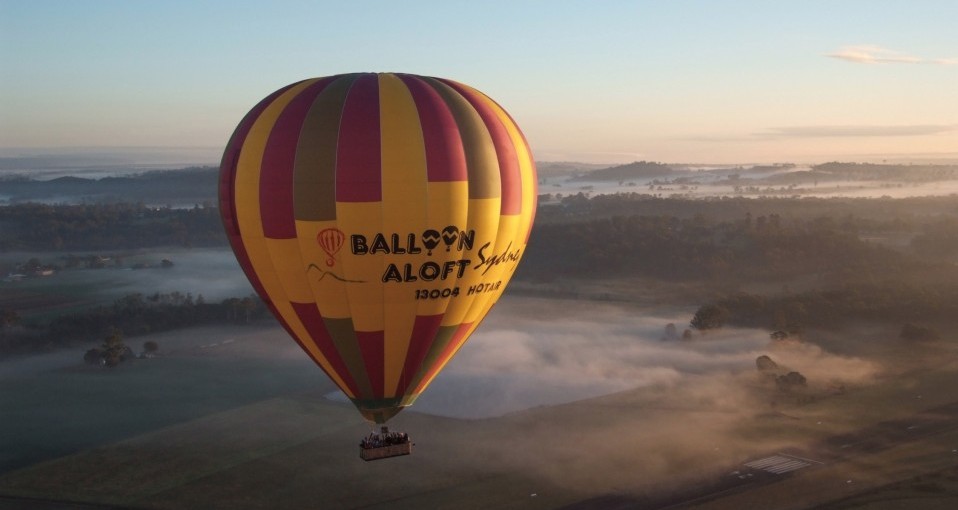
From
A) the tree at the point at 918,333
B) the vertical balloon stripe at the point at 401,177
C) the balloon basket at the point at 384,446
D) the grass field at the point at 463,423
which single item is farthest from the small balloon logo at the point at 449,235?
the tree at the point at 918,333

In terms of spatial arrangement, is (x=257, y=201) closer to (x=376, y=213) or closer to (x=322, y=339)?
(x=376, y=213)

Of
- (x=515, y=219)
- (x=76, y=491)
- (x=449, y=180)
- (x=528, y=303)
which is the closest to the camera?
(x=449, y=180)

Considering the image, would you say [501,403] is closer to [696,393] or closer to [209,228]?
[696,393]

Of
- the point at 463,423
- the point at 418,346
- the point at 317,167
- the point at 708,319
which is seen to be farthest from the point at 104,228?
the point at 317,167

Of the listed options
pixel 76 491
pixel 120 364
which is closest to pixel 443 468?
pixel 76 491

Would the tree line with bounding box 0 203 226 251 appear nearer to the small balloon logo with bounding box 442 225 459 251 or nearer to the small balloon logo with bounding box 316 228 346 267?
the small balloon logo with bounding box 316 228 346 267

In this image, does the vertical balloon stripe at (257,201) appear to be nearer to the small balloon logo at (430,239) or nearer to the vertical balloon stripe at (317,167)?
the vertical balloon stripe at (317,167)

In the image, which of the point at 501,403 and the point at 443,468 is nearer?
the point at 443,468
